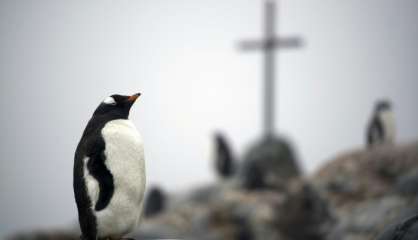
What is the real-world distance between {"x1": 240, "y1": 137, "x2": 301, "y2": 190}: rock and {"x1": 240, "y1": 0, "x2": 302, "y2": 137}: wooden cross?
106 centimetres

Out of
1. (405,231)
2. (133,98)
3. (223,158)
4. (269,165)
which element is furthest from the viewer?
(223,158)

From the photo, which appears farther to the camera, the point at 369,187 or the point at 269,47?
the point at 269,47

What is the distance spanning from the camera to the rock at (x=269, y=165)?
66.1 ft

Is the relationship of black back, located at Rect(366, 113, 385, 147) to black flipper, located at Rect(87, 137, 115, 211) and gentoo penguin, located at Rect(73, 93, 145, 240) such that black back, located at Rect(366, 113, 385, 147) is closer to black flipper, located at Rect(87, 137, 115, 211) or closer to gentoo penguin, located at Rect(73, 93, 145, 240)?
gentoo penguin, located at Rect(73, 93, 145, 240)

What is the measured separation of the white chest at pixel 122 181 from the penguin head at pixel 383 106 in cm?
1391

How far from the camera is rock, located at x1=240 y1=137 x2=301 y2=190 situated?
20.1 metres

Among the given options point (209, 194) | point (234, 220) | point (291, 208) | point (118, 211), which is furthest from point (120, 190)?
point (209, 194)

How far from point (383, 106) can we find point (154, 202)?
9082mm

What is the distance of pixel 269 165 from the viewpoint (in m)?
20.7

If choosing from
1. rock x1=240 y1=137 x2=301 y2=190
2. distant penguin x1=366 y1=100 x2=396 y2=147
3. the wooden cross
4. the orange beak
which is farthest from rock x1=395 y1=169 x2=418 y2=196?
the wooden cross

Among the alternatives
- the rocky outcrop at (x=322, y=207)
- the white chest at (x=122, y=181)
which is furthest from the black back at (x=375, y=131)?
the white chest at (x=122, y=181)

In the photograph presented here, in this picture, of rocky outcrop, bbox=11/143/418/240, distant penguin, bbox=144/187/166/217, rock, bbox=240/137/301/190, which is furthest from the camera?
distant penguin, bbox=144/187/166/217

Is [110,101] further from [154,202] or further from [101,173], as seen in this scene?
[154,202]

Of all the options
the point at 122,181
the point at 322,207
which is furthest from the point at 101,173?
the point at 322,207
